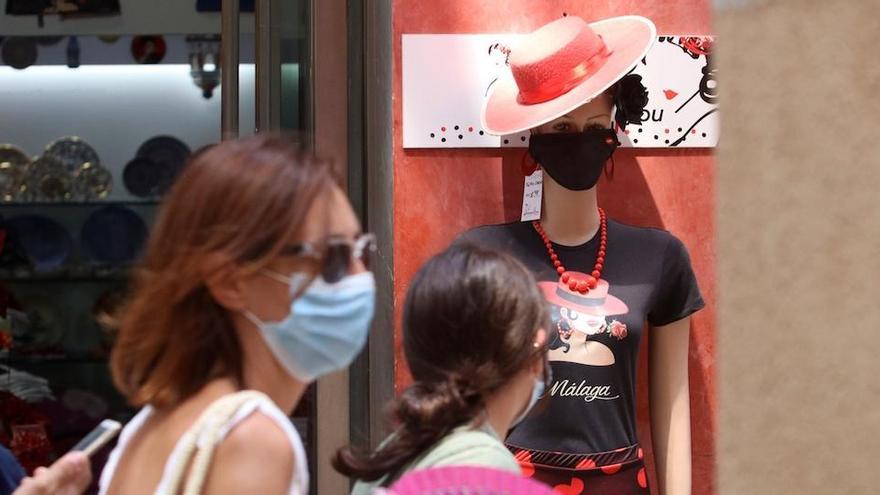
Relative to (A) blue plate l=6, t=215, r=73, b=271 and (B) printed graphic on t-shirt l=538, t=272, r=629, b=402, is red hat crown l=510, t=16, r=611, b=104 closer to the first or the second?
(B) printed graphic on t-shirt l=538, t=272, r=629, b=402

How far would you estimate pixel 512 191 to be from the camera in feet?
12.1

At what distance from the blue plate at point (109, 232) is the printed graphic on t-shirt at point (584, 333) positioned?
230 centimetres

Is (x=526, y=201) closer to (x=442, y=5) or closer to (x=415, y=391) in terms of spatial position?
(x=442, y=5)

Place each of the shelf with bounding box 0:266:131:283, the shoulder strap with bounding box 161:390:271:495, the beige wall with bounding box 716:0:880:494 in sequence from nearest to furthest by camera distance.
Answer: the beige wall with bounding box 716:0:880:494 → the shoulder strap with bounding box 161:390:271:495 → the shelf with bounding box 0:266:131:283

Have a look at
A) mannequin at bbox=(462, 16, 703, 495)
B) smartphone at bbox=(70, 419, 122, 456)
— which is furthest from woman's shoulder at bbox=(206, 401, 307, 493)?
mannequin at bbox=(462, 16, 703, 495)

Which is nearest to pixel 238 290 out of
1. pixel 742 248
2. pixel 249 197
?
pixel 249 197

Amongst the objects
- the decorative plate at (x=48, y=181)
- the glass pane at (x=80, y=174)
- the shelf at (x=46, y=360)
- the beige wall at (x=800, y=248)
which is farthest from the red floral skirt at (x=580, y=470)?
the decorative plate at (x=48, y=181)

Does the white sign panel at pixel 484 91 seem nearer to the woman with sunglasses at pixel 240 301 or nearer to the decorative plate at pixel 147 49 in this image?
the decorative plate at pixel 147 49

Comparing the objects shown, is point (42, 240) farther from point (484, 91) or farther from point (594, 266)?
point (594, 266)

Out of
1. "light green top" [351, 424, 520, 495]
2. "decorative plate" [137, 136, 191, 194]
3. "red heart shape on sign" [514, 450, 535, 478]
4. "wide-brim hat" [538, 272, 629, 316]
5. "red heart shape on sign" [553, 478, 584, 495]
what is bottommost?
"red heart shape on sign" [553, 478, 584, 495]

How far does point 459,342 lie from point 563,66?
1.55 meters

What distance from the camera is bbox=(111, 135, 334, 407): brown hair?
5.41 ft

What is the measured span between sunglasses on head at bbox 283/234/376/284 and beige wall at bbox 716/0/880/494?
0.59 metres

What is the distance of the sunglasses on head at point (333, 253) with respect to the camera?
1.70 m
